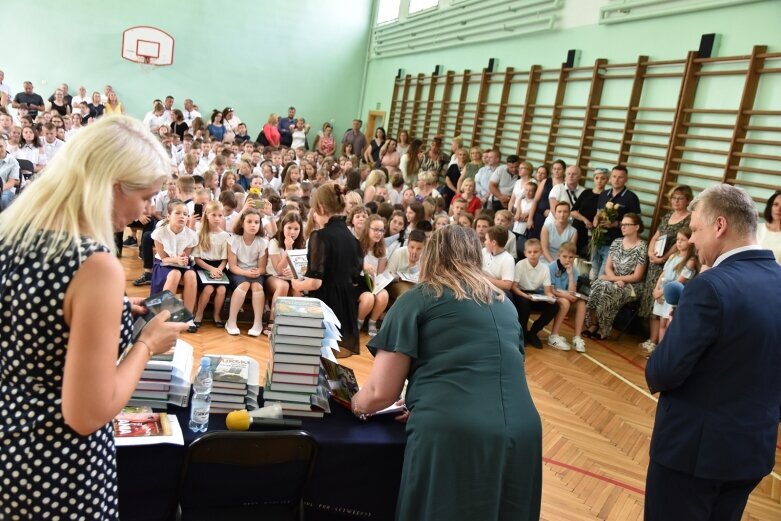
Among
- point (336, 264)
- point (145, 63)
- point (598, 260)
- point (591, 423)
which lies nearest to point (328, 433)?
point (336, 264)

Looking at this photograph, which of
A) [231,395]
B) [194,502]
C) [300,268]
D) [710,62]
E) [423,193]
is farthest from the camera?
[423,193]

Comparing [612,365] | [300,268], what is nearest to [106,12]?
[300,268]

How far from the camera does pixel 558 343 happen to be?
21.0ft

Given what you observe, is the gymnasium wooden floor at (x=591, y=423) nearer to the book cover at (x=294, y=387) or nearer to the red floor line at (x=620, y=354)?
the red floor line at (x=620, y=354)

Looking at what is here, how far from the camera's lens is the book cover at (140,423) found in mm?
1997

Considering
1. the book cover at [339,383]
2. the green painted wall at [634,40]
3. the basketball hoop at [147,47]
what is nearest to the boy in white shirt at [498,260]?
the green painted wall at [634,40]

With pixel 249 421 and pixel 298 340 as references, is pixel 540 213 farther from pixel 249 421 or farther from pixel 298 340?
pixel 249 421

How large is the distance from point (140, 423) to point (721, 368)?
1.98m

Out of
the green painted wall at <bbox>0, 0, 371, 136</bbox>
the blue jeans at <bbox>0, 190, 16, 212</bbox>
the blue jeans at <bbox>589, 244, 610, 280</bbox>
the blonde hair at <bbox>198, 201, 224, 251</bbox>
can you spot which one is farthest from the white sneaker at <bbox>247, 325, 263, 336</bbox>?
the green painted wall at <bbox>0, 0, 371, 136</bbox>

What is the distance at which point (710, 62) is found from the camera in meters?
6.73

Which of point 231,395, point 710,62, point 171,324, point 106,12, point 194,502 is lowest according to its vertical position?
point 194,502

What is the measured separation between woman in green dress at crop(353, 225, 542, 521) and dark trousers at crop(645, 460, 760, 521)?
482 millimetres

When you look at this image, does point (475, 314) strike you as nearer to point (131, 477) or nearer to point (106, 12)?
point (131, 477)

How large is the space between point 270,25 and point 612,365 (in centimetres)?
1375
